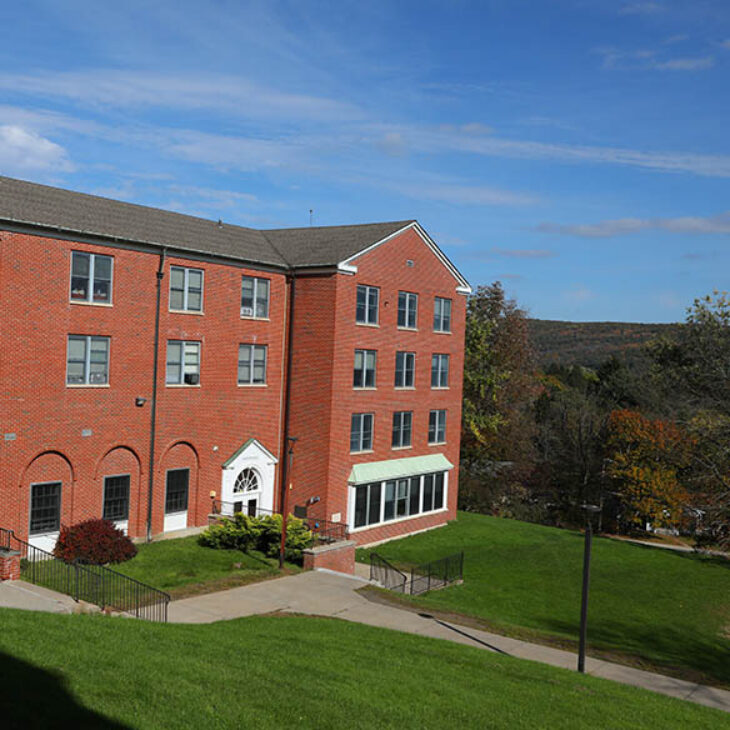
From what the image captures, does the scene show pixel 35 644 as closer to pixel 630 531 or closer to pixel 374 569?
pixel 374 569

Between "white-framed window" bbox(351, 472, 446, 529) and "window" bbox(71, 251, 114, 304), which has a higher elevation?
"window" bbox(71, 251, 114, 304)

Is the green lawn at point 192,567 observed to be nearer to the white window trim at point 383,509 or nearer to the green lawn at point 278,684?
the green lawn at point 278,684

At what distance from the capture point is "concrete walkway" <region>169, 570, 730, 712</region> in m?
17.1

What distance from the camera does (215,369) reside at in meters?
29.3

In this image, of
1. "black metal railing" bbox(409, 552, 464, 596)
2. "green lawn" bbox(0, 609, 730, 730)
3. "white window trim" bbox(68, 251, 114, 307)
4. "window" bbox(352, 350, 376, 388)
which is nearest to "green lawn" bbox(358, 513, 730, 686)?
"black metal railing" bbox(409, 552, 464, 596)

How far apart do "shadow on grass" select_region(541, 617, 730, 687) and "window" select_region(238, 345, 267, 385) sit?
14.6 meters

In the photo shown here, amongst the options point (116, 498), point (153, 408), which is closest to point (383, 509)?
point (153, 408)

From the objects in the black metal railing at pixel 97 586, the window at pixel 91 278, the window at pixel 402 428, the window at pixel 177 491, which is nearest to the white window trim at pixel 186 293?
the window at pixel 91 278

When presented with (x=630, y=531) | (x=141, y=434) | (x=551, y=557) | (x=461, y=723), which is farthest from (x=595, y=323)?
(x=461, y=723)

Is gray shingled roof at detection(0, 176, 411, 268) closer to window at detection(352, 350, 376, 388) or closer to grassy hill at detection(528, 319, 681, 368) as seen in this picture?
window at detection(352, 350, 376, 388)

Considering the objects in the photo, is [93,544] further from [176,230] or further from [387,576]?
[176,230]

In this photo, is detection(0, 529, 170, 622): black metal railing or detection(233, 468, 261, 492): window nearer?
detection(0, 529, 170, 622): black metal railing

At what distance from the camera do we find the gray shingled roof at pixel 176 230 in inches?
949

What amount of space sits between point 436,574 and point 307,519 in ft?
19.0
